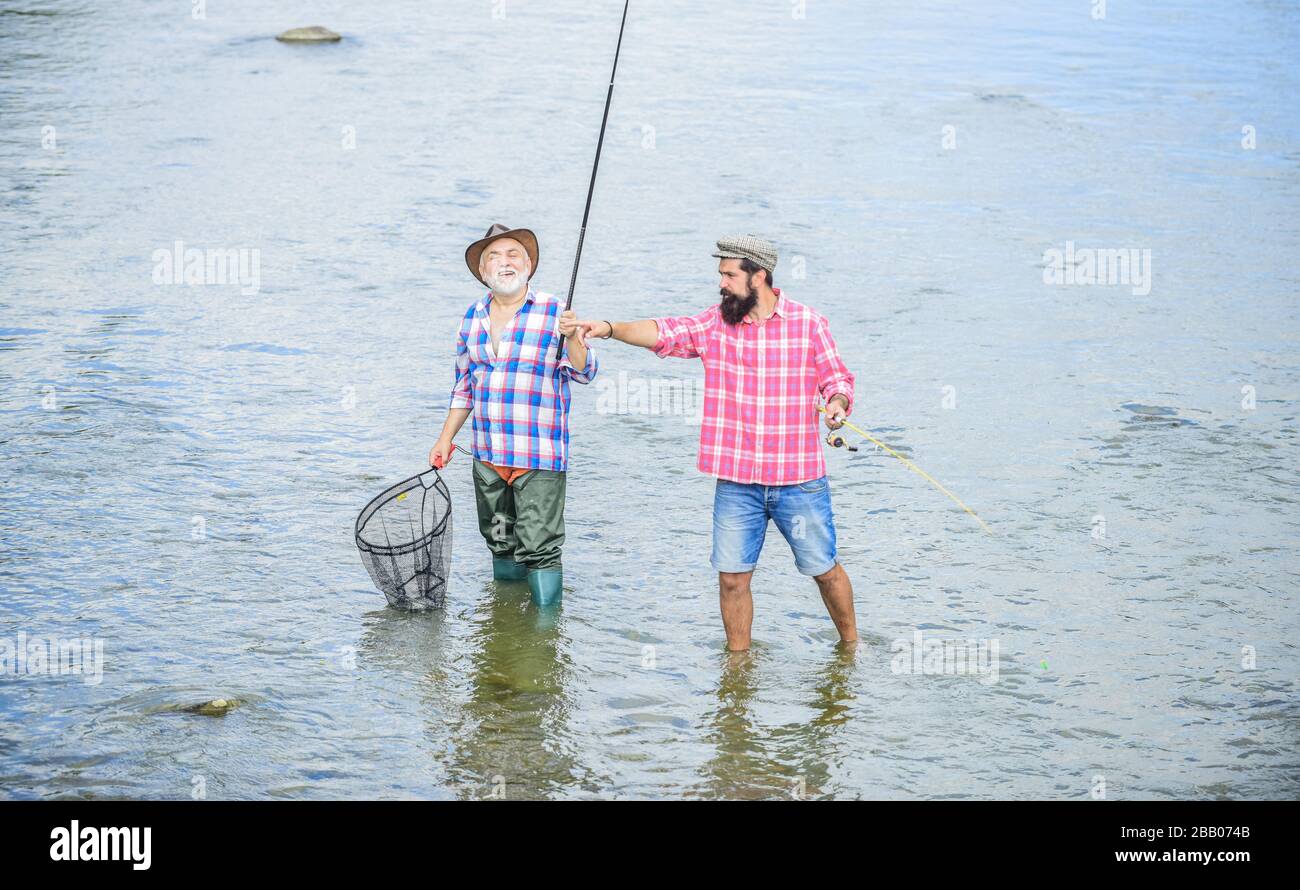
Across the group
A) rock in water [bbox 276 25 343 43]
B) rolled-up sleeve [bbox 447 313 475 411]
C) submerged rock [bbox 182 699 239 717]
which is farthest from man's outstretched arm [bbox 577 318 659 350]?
rock in water [bbox 276 25 343 43]

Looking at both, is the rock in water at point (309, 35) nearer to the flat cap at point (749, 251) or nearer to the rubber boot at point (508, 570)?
the rubber boot at point (508, 570)

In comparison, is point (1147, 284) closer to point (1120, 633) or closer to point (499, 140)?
point (1120, 633)

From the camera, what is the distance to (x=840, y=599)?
6.79 m

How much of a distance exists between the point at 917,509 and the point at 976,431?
1.40m

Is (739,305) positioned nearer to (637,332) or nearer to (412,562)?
(637,332)

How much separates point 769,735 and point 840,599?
81 cm

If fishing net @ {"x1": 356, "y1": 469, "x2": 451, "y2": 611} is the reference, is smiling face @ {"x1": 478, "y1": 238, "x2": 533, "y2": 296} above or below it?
above

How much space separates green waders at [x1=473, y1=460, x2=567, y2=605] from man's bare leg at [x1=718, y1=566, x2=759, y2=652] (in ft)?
2.66

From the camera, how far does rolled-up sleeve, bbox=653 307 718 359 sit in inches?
254

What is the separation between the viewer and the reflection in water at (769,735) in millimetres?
5883

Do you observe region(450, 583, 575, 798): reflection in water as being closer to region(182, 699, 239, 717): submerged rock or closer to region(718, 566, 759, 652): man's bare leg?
region(718, 566, 759, 652): man's bare leg

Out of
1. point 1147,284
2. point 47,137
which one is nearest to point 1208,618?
point 1147,284

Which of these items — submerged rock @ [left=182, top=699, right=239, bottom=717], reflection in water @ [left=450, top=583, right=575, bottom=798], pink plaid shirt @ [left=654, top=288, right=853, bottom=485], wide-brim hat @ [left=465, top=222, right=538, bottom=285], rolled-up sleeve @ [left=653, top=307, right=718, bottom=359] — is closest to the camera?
reflection in water @ [left=450, top=583, right=575, bottom=798]

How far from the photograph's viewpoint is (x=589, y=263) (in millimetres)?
13359
